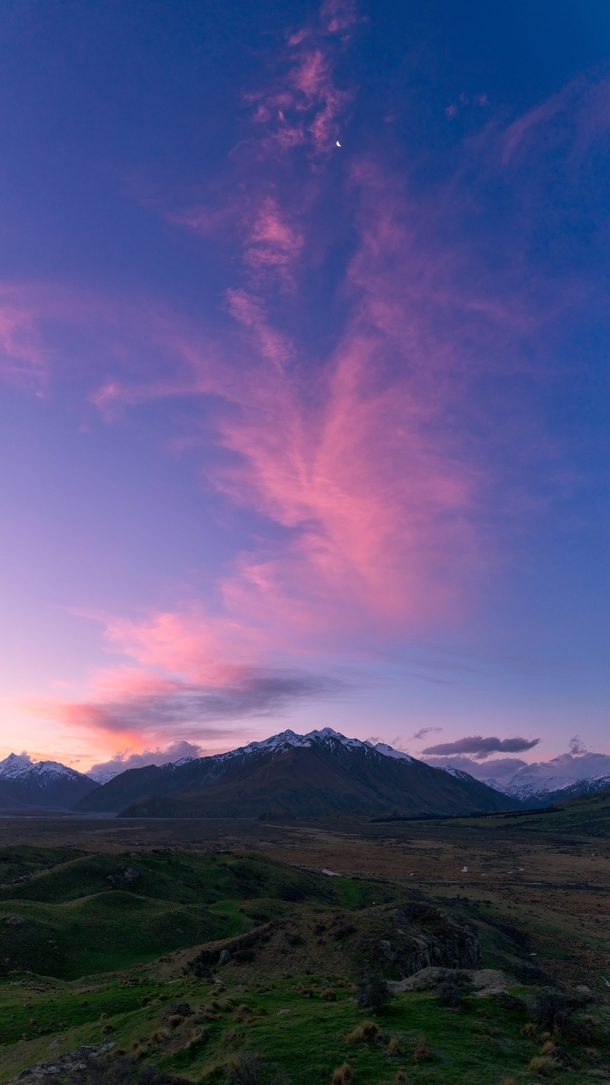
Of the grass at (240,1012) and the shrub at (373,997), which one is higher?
the shrub at (373,997)

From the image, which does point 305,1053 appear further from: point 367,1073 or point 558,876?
point 558,876

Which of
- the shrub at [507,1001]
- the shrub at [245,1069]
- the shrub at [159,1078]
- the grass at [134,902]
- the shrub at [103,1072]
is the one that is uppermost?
the shrub at [245,1069]

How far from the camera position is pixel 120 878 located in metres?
73.7

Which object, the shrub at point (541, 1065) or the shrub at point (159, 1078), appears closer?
the shrub at point (159, 1078)

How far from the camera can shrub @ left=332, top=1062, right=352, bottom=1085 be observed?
1920 centimetres

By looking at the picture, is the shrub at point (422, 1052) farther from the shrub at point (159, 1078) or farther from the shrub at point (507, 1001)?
the shrub at point (159, 1078)

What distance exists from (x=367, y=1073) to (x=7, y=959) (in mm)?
39884

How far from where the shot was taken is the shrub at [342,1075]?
63.0ft

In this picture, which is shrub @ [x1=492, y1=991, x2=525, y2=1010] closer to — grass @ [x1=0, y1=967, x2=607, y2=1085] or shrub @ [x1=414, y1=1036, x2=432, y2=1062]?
grass @ [x1=0, y1=967, x2=607, y2=1085]

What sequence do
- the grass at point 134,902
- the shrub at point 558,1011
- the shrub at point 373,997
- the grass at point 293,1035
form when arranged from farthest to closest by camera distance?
1. the grass at point 134,902
2. the shrub at point 373,997
3. the shrub at point 558,1011
4. the grass at point 293,1035

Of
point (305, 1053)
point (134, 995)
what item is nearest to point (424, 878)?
point (134, 995)

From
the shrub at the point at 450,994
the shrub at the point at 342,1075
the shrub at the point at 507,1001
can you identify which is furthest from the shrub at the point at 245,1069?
the shrub at the point at 507,1001

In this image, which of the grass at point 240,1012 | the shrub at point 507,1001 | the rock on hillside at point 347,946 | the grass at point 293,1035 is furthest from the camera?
the rock on hillside at point 347,946

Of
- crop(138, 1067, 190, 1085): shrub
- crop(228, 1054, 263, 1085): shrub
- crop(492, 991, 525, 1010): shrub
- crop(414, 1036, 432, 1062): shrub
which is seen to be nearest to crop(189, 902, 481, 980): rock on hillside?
crop(492, 991, 525, 1010): shrub
